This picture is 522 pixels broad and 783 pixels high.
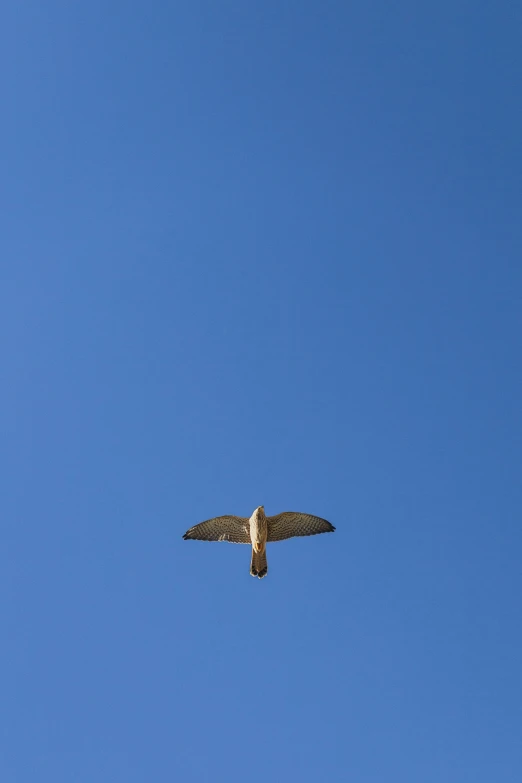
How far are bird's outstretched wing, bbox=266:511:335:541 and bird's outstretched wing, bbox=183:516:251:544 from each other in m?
0.79

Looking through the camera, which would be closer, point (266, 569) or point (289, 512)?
point (266, 569)

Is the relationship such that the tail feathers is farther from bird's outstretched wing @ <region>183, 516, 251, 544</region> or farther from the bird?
bird's outstretched wing @ <region>183, 516, 251, 544</region>

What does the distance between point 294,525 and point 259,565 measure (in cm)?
226

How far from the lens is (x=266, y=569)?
54.0ft

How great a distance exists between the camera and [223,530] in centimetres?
1825

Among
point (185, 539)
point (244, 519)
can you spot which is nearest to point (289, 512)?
point (244, 519)

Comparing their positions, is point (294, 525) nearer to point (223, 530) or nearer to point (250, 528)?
point (250, 528)

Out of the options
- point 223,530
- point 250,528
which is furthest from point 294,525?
point 223,530

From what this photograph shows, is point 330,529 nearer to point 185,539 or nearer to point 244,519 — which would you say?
point 244,519

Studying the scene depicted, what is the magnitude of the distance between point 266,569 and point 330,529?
2.90m

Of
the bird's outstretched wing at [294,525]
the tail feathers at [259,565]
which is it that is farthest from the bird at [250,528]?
the tail feathers at [259,565]

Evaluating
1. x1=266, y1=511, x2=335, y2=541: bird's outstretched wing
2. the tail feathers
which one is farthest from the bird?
the tail feathers

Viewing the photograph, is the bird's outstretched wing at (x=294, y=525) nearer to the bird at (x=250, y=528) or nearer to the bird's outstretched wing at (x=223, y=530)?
the bird at (x=250, y=528)

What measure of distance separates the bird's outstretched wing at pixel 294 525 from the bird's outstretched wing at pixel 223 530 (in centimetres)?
79
